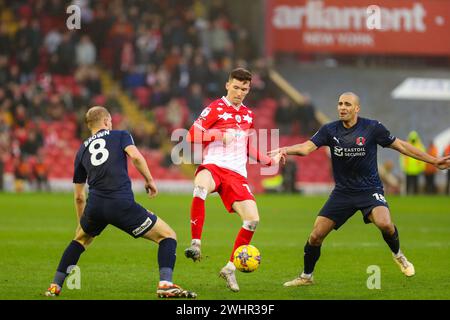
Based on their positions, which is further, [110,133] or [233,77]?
[233,77]

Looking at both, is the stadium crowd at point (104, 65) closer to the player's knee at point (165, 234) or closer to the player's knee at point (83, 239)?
the player's knee at point (83, 239)

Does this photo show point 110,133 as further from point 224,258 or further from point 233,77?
point 224,258

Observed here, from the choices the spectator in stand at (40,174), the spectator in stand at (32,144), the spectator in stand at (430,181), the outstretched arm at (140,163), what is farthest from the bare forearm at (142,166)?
the spectator in stand at (430,181)

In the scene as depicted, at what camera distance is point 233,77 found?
428 inches

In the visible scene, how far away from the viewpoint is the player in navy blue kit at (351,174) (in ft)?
36.1

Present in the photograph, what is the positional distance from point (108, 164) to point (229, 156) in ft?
6.33

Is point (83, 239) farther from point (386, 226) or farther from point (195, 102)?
point (195, 102)

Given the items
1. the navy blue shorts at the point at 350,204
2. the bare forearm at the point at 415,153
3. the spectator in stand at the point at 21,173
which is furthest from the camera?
the spectator in stand at the point at 21,173

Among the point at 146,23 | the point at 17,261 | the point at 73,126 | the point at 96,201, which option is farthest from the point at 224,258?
the point at 146,23

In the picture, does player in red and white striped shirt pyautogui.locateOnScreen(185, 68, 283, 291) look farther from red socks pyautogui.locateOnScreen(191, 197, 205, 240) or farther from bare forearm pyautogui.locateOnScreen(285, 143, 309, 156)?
bare forearm pyautogui.locateOnScreen(285, 143, 309, 156)

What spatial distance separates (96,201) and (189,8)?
2754 cm

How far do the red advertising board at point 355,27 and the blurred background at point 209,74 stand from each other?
38 mm

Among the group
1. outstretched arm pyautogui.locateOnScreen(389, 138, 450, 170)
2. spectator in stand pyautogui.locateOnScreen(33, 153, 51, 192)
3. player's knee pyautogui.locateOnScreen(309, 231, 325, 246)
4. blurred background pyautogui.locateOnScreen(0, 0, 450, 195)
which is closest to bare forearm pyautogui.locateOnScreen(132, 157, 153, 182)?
player's knee pyautogui.locateOnScreen(309, 231, 325, 246)

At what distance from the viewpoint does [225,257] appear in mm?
14070
